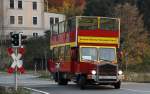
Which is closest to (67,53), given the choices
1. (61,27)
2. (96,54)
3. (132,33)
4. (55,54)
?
(61,27)

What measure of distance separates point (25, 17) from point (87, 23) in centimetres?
9474

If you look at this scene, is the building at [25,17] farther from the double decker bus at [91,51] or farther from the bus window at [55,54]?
the double decker bus at [91,51]

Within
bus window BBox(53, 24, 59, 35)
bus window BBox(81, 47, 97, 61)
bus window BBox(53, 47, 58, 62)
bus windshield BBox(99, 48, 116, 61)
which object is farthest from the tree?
bus window BBox(81, 47, 97, 61)

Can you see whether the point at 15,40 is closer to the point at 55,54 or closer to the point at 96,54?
the point at 96,54

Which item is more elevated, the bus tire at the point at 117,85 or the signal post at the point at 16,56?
the signal post at the point at 16,56

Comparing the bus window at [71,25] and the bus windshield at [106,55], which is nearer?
the bus windshield at [106,55]

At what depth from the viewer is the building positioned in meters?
125

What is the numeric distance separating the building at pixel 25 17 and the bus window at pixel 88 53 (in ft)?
293

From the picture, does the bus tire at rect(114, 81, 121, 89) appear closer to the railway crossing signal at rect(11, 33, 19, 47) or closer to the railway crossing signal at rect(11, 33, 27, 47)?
the railway crossing signal at rect(11, 33, 27, 47)

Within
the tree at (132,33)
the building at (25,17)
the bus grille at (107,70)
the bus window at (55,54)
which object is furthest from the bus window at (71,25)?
the building at (25,17)

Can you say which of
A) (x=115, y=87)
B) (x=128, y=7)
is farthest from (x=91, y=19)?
(x=128, y=7)

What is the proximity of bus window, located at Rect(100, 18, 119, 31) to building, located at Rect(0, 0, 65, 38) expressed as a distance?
87.9 metres

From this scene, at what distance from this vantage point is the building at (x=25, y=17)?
12488 cm

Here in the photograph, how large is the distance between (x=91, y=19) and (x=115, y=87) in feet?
15.3
